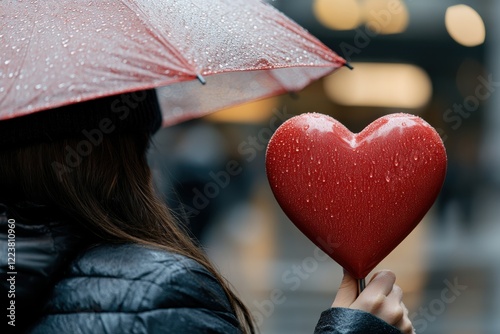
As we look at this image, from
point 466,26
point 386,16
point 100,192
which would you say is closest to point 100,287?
point 100,192

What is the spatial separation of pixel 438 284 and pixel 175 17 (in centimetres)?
717

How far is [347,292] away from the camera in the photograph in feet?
5.81

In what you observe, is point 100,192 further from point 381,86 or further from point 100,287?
point 381,86

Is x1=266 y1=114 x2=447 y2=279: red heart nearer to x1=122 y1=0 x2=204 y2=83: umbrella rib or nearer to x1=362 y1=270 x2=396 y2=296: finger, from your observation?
x1=362 y1=270 x2=396 y2=296: finger

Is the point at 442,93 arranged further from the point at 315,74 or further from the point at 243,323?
the point at 243,323

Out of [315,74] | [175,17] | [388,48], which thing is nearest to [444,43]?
[388,48]

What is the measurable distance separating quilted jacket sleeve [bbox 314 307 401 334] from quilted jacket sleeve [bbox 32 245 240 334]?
21 centimetres

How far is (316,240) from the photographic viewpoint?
73.7 inches

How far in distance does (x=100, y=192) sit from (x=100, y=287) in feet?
0.81

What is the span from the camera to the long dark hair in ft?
5.38

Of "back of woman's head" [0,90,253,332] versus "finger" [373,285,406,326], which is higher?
"back of woman's head" [0,90,253,332]

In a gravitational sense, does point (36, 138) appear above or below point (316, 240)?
above

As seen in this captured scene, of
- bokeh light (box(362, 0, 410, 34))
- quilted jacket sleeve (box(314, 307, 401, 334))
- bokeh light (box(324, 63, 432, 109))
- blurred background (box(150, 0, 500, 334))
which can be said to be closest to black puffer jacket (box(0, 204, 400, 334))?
quilted jacket sleeve (box(314, 307, 401, 334))

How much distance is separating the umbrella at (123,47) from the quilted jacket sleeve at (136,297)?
1.00 ft
